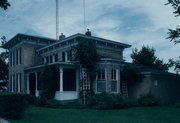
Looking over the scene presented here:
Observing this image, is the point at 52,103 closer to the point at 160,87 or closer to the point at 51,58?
the point at 51,58

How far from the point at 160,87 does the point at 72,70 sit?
968cm

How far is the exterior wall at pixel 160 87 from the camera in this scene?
1032 inches

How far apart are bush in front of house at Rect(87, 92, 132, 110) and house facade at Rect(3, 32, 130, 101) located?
2842 millimetres

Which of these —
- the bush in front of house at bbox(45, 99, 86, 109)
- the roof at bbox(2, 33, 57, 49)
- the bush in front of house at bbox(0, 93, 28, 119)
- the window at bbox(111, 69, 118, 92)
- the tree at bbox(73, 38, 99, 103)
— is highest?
the roof at bbox(2, 33, 57, 49)

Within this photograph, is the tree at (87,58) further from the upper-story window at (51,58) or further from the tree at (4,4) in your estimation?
the tree at (4,4)

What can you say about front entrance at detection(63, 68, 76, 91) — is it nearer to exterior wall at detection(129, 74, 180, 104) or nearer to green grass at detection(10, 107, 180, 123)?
exterior wall at detection(129, 74, 180, 104)

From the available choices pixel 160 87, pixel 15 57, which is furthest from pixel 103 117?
pixel 15 57

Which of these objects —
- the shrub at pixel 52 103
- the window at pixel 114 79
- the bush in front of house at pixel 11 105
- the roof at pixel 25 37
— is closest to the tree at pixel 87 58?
the window at pixel 114 79

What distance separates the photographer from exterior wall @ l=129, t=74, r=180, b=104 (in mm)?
26203

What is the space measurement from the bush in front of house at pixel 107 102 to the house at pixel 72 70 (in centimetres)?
287

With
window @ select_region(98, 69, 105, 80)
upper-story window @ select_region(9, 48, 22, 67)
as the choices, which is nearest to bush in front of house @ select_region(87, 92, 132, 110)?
window @ select_region(98, 69, 105, 80)

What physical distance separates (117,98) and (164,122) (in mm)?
8165

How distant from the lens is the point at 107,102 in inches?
806

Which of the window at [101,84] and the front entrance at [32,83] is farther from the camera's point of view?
the front entrance at [32,83]
